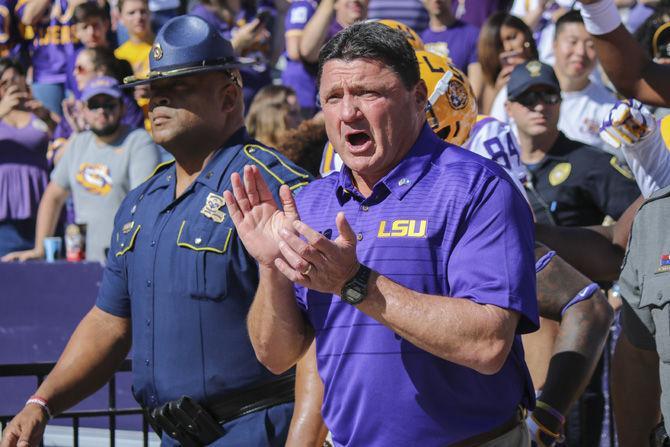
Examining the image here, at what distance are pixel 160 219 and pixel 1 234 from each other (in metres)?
5.93

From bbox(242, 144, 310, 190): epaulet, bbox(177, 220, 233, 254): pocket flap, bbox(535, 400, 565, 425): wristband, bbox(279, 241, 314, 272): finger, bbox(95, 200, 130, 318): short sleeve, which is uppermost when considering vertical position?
bbox(279, 241, 314, 272): finger

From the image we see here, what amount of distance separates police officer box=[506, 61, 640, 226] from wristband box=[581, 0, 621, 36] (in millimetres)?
2147

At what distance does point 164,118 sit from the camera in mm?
4637

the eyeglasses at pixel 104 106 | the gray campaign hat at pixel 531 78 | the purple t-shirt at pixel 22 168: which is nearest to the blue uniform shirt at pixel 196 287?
the gray campaign hat at pixel 531 78

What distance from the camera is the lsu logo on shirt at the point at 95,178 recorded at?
898 cm

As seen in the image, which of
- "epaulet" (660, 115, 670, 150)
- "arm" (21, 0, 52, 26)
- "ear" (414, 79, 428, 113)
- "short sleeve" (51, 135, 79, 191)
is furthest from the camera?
"arm" (21, 0, 52, 26)

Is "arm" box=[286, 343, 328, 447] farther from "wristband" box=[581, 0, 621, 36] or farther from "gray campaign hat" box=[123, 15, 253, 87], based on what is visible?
"wristband" box=[581, 0, 621, 36]

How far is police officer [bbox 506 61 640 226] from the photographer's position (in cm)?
679

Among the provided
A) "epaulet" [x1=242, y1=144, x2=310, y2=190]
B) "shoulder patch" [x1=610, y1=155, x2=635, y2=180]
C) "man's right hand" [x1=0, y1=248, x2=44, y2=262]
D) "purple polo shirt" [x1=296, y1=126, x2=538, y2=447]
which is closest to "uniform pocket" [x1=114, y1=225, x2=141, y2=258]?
"epaulet" [x1=242, y1=144, x2=310, y2=190]

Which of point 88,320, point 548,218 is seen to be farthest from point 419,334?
point 548,218

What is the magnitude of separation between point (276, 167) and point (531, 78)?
10.2 ft

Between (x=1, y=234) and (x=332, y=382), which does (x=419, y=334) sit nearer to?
(x=332, y=382)

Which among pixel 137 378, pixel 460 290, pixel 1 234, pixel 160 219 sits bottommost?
pixel 1 234

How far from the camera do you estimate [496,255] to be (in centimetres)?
314
